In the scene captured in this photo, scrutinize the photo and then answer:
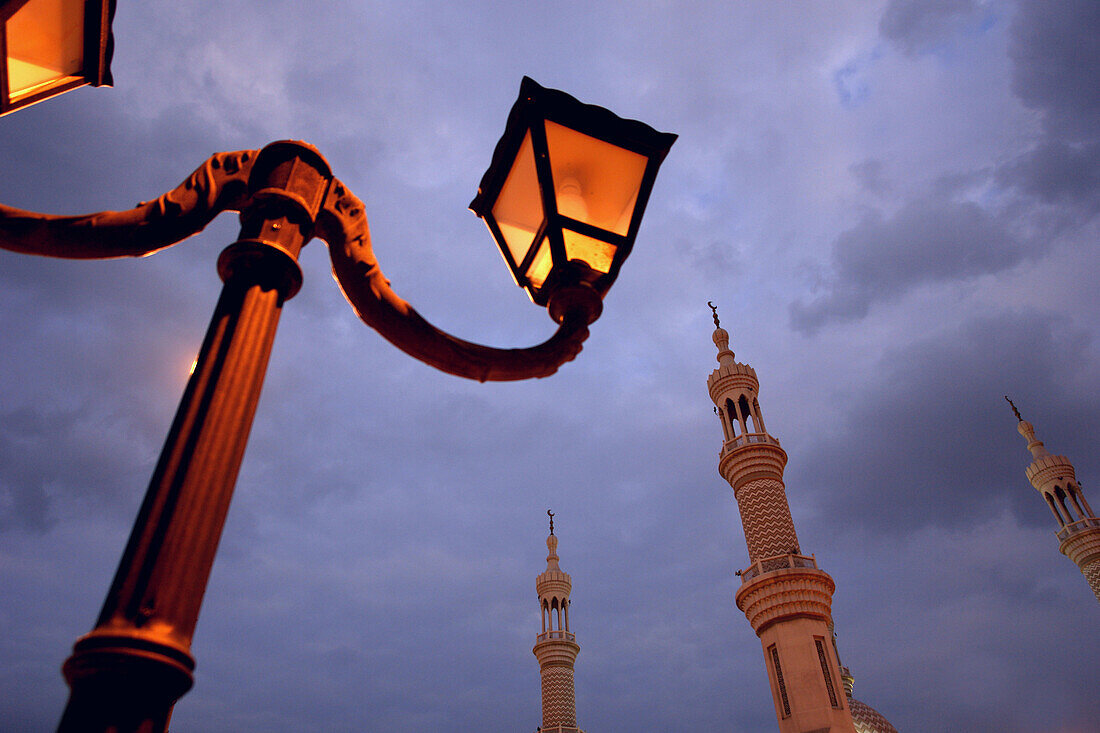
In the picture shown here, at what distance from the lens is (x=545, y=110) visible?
2.11 metres

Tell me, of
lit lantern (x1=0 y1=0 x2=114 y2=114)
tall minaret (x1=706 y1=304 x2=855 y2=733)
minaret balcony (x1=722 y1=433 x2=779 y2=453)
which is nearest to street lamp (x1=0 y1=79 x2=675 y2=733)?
lit lantern (x1=0 y1=0 x2=114 y2=114)

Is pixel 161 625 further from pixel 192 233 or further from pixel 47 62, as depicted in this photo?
pixel 47 62

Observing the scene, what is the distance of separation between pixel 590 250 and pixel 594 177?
25 cm

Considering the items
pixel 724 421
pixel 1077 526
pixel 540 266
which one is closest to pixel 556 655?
pixel 724 421

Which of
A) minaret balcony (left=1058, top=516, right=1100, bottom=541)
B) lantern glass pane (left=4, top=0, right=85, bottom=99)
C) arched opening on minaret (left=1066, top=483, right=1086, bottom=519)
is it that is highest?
arched opening on minaret (left=1066, top=483, right=1086, bottom=519)

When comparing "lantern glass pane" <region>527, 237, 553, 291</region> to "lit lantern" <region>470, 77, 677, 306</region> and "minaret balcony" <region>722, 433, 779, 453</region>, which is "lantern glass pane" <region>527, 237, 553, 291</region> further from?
"minaret balcony" <region>722, 433, 779, 453</region>

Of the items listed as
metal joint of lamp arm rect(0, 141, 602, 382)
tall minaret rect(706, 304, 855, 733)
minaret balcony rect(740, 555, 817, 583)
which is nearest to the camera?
metal joint of lamp arm rect(0, 141, 602, 382)

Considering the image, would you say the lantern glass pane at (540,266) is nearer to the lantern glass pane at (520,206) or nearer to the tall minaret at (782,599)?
the lantern glass pane at (520,206)

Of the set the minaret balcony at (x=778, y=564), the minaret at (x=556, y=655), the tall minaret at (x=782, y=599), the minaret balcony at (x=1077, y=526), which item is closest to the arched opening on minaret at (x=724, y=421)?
the tall minaret at (x=782, y=599)

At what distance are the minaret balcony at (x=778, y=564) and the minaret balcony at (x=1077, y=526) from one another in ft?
49.2

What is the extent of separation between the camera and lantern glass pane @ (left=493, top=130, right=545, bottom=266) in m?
2.21

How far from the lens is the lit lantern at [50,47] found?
205cm

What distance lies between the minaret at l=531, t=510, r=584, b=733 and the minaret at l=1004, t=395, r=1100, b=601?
18.5 meters

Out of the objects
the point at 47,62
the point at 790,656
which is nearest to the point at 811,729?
the point at 790,656
